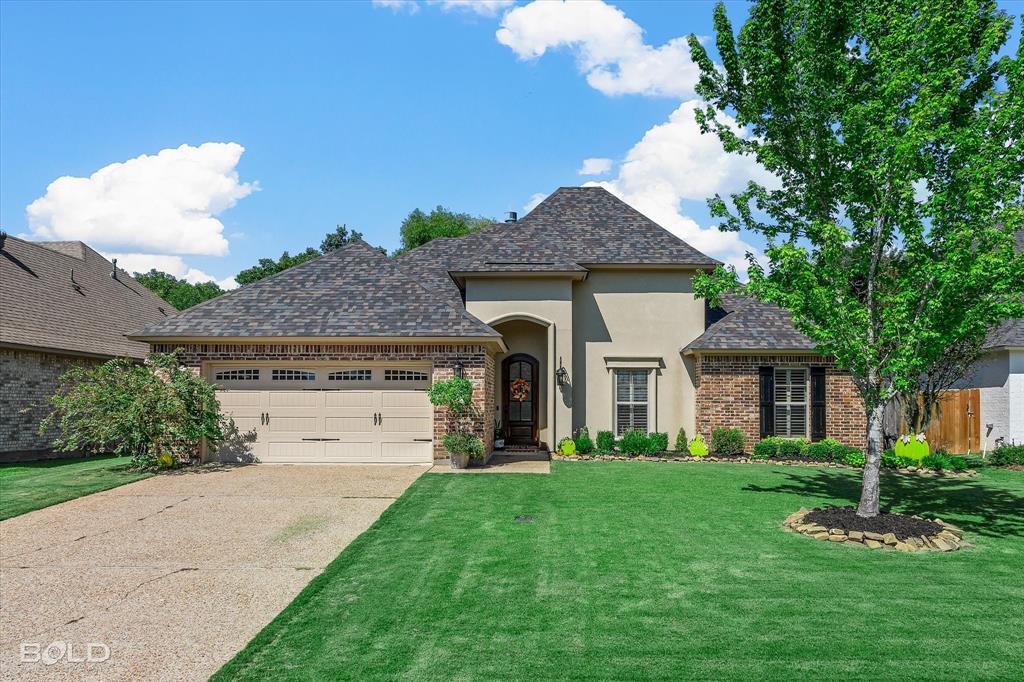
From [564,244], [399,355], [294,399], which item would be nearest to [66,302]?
[294,399]

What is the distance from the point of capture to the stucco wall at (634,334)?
57.8ft

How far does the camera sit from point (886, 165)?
814cm

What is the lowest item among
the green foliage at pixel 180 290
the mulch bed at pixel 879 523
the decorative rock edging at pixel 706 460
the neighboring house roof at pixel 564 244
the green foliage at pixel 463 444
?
the decorative rock edging at pixel 706 460

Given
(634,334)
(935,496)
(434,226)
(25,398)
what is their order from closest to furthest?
(935,496) < (25,398) < (634,334) < (434,226)

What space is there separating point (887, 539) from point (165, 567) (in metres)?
8.39

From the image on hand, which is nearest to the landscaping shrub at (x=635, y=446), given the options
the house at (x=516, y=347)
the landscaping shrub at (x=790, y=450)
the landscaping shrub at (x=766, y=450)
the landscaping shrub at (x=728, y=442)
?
the house at (x=516, y=347)

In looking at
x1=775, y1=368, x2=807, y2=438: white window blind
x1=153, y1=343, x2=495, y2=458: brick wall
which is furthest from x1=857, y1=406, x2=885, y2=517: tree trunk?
x1=775, y1=368, x2=807, y2=438: white window blind

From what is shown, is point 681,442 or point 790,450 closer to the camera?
point 790,450

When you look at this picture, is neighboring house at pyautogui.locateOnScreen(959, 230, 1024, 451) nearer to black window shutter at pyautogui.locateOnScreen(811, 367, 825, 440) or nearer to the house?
the house

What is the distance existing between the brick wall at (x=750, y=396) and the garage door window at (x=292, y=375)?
9752 mm

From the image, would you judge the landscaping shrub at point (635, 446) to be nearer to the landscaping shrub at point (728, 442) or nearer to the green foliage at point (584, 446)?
the green foliage at point (584, 446)

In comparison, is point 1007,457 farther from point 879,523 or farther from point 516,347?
point 516,347

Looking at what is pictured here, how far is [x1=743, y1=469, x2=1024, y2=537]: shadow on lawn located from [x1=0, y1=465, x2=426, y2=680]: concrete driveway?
24.2 feet

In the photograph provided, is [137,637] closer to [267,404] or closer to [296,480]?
[296,480]
